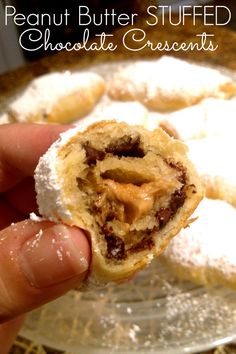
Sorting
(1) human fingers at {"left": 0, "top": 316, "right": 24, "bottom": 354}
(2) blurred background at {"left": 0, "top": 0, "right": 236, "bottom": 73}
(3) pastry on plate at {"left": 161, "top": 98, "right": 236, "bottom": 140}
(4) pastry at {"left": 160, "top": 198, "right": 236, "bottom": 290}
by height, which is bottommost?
(1) human fingers at {"left": 0, "top": 316, "right": 24, "bottom": 354}

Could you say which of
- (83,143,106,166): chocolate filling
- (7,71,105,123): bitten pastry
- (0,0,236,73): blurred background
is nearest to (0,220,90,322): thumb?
(83,143,106,166): chocolate filling

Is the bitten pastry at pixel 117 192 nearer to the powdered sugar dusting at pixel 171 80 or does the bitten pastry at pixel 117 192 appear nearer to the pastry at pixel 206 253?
the pastry at pixel 206 253

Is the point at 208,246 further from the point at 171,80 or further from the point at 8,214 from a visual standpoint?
the point at 171,80

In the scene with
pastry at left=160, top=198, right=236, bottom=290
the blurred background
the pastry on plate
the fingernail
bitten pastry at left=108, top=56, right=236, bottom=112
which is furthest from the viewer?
the blurred background

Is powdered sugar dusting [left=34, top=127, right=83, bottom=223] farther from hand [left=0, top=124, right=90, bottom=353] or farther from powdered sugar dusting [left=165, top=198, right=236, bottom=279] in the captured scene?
powdered sugar dusting [left=165, top=198, right=236, bottom=279]

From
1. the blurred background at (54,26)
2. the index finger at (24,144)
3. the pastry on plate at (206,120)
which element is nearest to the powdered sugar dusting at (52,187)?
the index finger at (24,144)

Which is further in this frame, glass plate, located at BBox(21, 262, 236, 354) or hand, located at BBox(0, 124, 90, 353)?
glass plate, located at BBox(21, 262, 236, 354)

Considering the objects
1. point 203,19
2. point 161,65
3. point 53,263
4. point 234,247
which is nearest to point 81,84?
point 161,65

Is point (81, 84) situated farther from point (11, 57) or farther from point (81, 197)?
point (81, 197)
